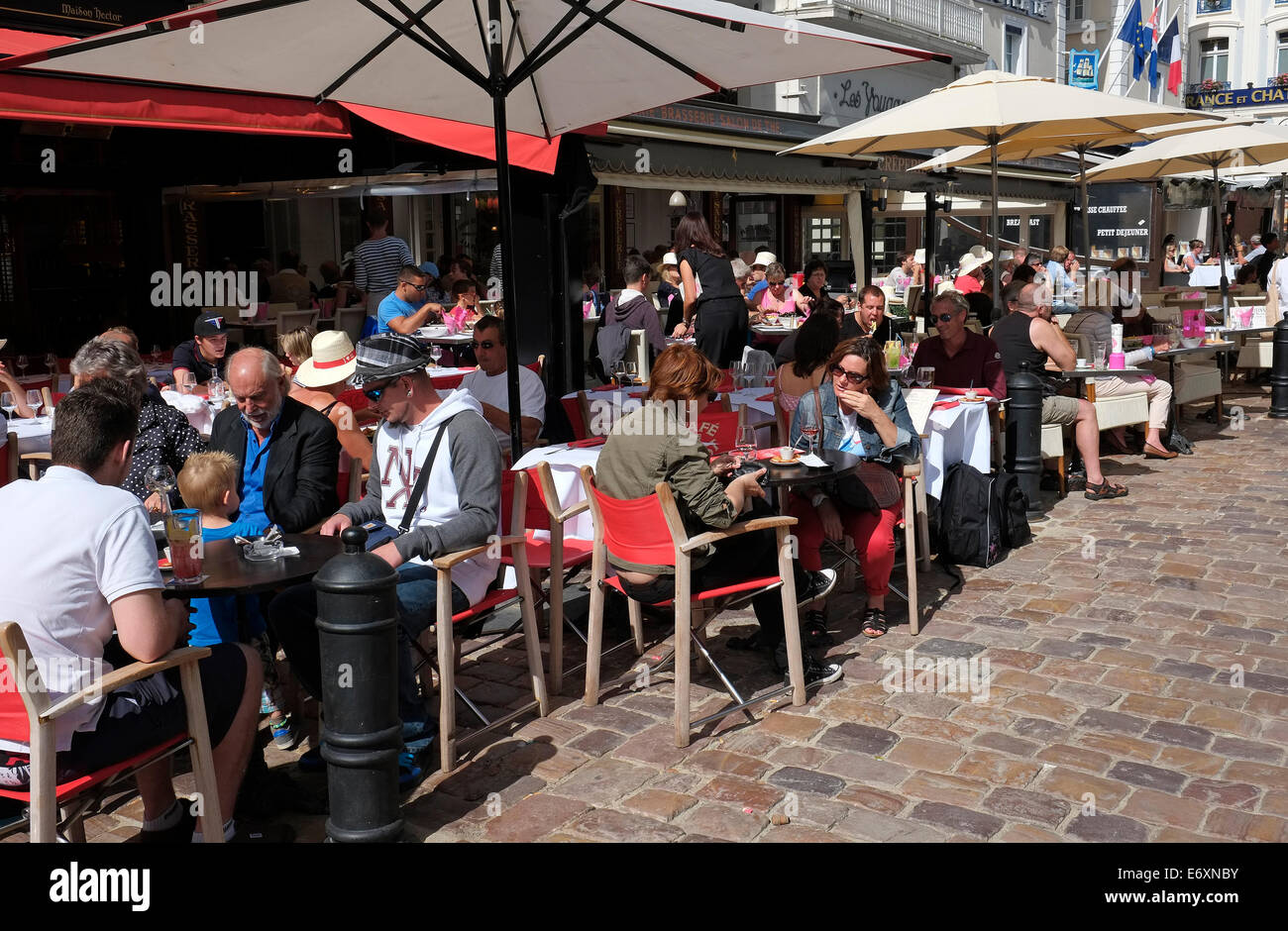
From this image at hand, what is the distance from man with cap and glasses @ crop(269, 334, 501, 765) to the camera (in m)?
4.05

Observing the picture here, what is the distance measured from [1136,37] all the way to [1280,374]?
92.6 ft

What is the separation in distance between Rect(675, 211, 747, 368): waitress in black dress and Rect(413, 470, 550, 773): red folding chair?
489 cm

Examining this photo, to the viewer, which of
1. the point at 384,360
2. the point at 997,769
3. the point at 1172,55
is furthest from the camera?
the point at 1172,55

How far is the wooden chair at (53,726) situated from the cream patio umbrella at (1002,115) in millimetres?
6557

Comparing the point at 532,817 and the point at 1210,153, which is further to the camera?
the point at 1210,153

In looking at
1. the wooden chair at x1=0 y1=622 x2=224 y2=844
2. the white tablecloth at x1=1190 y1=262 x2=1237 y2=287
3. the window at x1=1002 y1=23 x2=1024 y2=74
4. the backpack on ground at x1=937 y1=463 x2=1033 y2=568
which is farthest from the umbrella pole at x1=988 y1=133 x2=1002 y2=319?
the window at x1=1002 y1=23 x2=1024 y2=74

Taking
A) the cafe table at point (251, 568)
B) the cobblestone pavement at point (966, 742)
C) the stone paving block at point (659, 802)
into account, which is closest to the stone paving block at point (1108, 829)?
the cobblestone pavement at point (966, 742)

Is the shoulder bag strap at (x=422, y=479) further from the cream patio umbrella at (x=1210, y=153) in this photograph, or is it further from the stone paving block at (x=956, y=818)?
the cream patio umbrella at (x=1210, y=153)

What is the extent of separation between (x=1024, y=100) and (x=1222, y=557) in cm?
360

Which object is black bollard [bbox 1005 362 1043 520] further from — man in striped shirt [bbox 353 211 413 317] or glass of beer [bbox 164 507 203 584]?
man in striped shirt [bbox 353 211 413 317]

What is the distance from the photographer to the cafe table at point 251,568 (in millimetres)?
3504

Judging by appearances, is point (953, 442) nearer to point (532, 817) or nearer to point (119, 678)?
point (532, 817)

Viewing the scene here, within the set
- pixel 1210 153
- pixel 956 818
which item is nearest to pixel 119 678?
pixel 956 818

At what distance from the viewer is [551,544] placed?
491 centimetres
